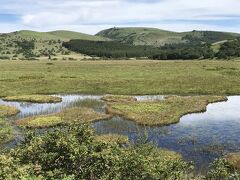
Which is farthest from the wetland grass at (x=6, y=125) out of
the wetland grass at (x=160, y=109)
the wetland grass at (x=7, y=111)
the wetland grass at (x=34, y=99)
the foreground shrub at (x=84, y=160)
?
the foreground shrub at (x=84, y=160)

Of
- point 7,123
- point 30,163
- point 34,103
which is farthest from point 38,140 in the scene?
point 34,103

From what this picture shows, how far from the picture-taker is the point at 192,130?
51812 millimetres

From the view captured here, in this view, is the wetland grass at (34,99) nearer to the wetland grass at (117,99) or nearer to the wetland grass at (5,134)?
the wetland grass at (117,99)

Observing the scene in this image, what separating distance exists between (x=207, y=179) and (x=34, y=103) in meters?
53.8

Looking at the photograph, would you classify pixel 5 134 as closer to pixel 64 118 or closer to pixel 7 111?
pixel 64 118

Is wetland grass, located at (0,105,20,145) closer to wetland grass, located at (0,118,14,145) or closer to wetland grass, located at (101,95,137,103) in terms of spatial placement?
wetland grass, located at (0,118,14,145)

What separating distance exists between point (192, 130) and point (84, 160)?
28524 millimetres

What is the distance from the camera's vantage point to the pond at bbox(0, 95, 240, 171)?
4247 cm

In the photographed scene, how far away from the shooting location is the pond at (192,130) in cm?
4247

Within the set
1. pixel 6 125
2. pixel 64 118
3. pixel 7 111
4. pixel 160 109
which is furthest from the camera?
pixel 160 109

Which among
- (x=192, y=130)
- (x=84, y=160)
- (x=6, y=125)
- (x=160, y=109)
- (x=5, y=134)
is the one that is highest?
(x=84, y=160)

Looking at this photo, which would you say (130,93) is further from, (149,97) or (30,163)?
(30,163)

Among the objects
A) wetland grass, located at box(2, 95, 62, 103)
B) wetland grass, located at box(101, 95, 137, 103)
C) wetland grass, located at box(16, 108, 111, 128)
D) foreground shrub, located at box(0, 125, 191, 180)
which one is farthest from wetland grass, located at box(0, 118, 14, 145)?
wetland grass, located at box(101, 95, 137, 103)

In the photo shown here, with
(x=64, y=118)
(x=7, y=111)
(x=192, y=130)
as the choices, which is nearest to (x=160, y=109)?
(x=192, y=130)
